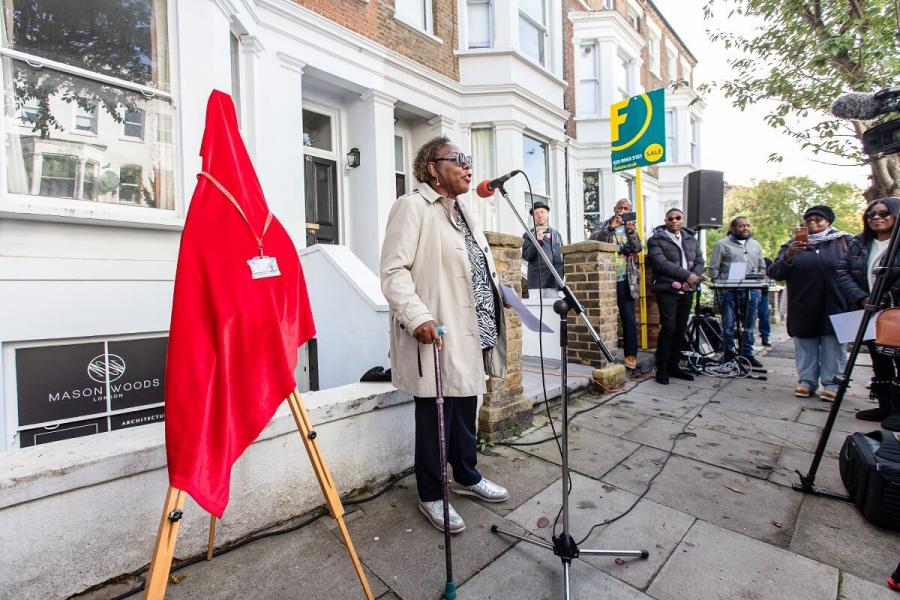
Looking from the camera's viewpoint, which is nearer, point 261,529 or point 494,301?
point 261,529

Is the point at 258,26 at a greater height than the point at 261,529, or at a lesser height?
greater

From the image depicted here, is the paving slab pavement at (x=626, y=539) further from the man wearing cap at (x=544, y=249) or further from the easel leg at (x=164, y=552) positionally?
the man wearing cap at (x=544, y=249)

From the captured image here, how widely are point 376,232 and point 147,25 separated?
3.28 m

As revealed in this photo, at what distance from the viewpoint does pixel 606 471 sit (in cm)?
290

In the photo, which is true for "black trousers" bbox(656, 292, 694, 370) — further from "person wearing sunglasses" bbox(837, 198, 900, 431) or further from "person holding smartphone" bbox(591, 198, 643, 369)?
"person wearing sunglasses" bbox(837, 198, 900, 431)

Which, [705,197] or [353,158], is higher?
[353,158]

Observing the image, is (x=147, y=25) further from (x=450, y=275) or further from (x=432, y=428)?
(x=432, y=428)

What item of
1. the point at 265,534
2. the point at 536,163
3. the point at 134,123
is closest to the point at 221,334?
the point at 265,534

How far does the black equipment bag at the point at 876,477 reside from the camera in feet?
7.20

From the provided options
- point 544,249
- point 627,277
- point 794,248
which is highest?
point 544,249

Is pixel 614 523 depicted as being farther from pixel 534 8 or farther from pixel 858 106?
pixel 534 8

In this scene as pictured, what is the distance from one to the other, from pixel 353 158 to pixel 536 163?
14.7 ft

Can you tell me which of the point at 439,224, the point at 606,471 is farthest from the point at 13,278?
the point at 606,471

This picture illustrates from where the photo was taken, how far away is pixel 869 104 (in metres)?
2.22
